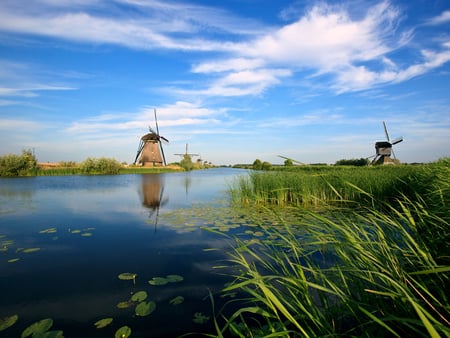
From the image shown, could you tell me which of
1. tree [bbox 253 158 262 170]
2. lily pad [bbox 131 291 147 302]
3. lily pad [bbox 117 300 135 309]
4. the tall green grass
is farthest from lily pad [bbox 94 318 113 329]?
tree [bbox 253 158 262 170]

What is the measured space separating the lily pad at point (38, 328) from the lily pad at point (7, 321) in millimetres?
237

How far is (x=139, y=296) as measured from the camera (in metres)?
3.21

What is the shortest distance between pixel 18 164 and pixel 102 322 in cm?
3330

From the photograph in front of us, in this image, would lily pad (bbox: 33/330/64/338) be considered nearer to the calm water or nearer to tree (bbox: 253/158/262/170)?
the calm water

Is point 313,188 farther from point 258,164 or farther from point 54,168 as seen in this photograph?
point 258,164

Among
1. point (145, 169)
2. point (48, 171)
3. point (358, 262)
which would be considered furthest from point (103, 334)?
point (145, 169)

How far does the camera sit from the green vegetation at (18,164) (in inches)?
1066

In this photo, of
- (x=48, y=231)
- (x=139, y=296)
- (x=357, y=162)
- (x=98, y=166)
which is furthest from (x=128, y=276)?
(x=357, y=162)

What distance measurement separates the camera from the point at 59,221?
757 cm

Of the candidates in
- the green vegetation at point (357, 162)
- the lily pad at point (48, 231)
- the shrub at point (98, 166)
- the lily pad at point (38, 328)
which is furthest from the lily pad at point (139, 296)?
the green vegetation at point (357, 162)

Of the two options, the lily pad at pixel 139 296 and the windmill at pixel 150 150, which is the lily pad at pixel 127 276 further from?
the windmill at pixel 150 150

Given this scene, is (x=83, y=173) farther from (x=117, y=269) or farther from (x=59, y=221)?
(x=117, y=269)

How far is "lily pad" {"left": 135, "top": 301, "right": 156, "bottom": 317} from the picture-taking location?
2.85 metres

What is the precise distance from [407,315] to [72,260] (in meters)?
5.08
